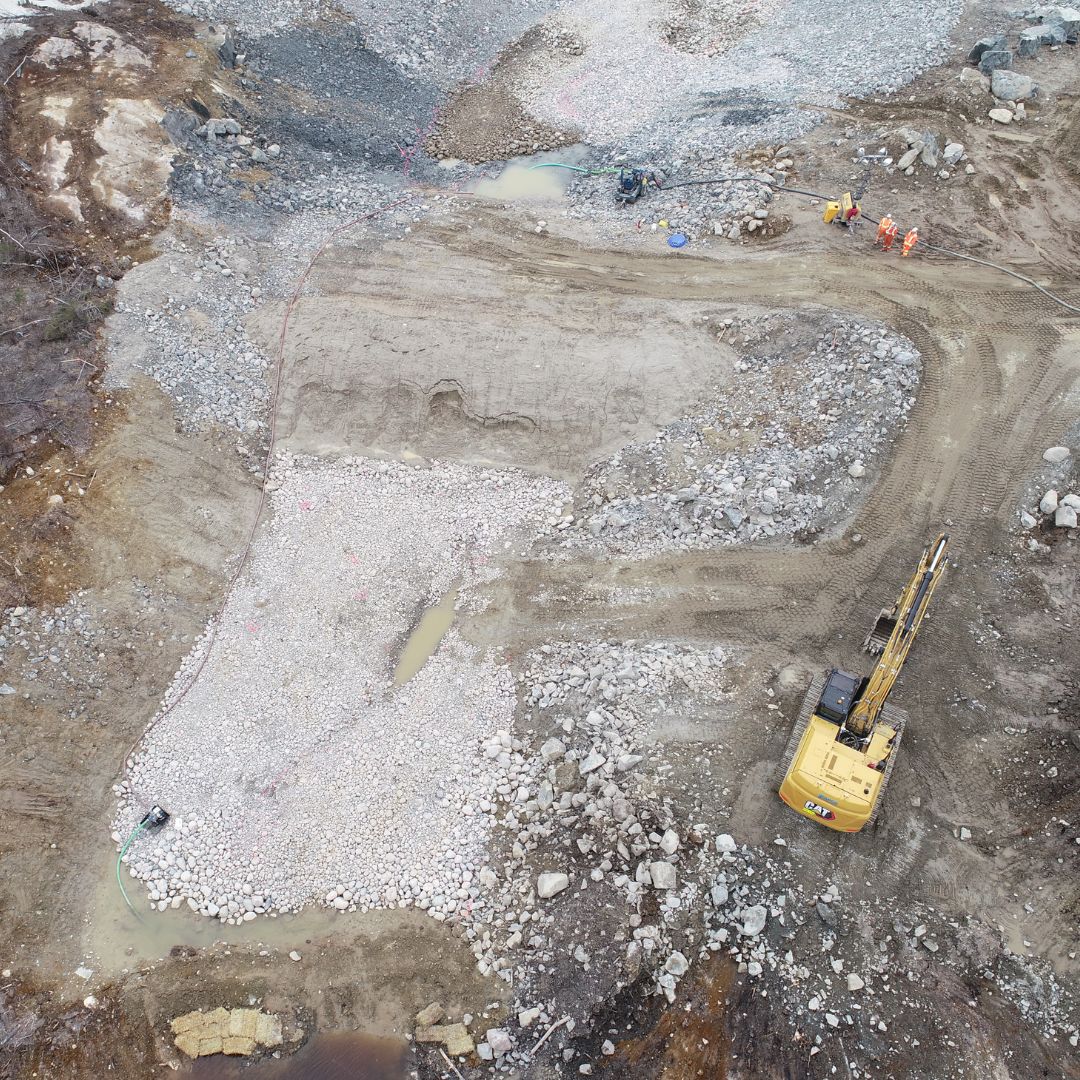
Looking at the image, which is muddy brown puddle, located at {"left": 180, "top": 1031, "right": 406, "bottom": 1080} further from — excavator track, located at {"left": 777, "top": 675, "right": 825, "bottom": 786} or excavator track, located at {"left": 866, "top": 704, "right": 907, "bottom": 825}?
excavator track, located at {"left": 866, "top": 704, "right": 907, "bottom": 825}

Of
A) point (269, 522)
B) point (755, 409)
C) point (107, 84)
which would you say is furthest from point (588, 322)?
point (107, 84)

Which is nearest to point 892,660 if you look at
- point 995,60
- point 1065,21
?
point 995,60

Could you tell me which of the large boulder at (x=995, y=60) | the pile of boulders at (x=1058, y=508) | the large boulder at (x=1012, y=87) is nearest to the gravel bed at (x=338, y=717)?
the pile of boulders at (x=1058, y=508)

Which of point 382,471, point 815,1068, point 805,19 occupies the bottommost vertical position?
point 815,1068

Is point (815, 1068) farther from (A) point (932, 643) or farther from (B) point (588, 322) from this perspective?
(B) point (588, 322)

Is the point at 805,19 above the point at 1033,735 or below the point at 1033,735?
above

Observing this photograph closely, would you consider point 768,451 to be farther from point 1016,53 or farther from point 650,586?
point 1016,53
